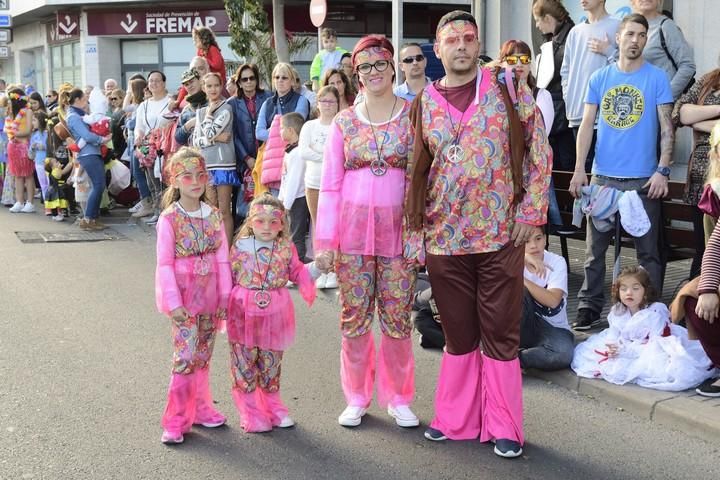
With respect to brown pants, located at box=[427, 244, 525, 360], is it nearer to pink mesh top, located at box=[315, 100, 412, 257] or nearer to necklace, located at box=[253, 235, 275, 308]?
pink mesh top, located at box=[315, 100, 412, 257]

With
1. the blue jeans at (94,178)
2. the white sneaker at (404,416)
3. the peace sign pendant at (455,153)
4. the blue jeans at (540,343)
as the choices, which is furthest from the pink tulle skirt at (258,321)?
the blue jeans at (94,178)

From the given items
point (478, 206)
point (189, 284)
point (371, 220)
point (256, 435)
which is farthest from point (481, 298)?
point (189, 284)

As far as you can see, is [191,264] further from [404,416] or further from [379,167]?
[404,416]

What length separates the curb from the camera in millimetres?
4812

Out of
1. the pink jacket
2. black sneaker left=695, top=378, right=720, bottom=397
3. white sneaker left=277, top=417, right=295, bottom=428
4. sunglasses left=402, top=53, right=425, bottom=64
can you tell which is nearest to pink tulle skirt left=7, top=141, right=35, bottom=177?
the pink jacket

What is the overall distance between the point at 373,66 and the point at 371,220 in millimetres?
821

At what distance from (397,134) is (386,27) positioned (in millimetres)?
26389

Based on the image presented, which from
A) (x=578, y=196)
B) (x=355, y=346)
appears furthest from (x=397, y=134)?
(x=578, y=196)

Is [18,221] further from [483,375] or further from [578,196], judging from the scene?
[483,375]

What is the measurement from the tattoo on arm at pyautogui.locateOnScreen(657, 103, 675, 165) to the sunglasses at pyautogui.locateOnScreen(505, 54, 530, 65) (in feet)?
3.54

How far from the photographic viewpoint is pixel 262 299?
4.87 m

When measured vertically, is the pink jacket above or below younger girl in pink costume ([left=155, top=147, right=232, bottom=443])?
above

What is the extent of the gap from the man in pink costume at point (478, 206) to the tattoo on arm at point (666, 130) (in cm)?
211

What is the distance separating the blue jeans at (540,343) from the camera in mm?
5742
